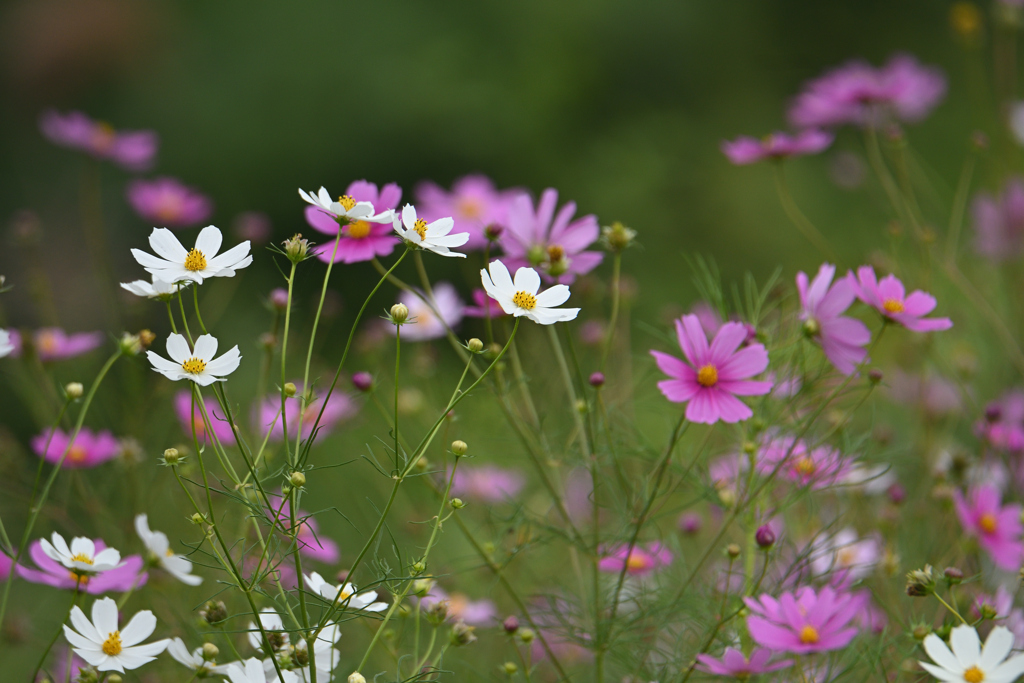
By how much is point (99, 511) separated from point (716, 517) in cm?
72

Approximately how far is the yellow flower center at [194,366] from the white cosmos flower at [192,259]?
0.16 ft

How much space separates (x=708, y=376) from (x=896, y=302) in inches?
6.2

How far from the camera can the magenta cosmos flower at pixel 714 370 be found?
0.59 metres

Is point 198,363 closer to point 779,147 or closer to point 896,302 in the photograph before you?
point 896,302

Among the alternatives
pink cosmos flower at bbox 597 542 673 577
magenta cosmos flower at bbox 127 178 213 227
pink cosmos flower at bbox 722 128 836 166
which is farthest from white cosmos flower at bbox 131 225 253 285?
magenta cosmos flower at bbox 127 178 213 227

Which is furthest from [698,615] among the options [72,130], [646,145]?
[646,145]

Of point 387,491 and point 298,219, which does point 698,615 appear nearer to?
point 387,491

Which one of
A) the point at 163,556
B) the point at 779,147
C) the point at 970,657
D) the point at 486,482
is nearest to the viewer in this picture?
the point at 970,657

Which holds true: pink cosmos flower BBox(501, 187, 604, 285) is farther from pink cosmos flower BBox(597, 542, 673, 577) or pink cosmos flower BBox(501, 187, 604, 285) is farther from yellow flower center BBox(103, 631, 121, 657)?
yellow flower center BBox(103, 631, 121, 657)

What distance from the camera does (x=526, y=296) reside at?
551 mm

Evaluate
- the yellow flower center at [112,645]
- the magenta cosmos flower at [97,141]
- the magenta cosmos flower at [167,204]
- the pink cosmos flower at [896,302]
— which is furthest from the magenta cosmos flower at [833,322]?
the magenta cosmos flower at [97,141]

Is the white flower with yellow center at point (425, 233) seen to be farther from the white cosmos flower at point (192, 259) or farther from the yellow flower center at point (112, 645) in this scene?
the yellow flower center at point (112, 645)

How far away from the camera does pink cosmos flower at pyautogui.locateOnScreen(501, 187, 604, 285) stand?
2.32 ft

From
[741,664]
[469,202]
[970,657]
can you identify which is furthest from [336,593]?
[469,202]
